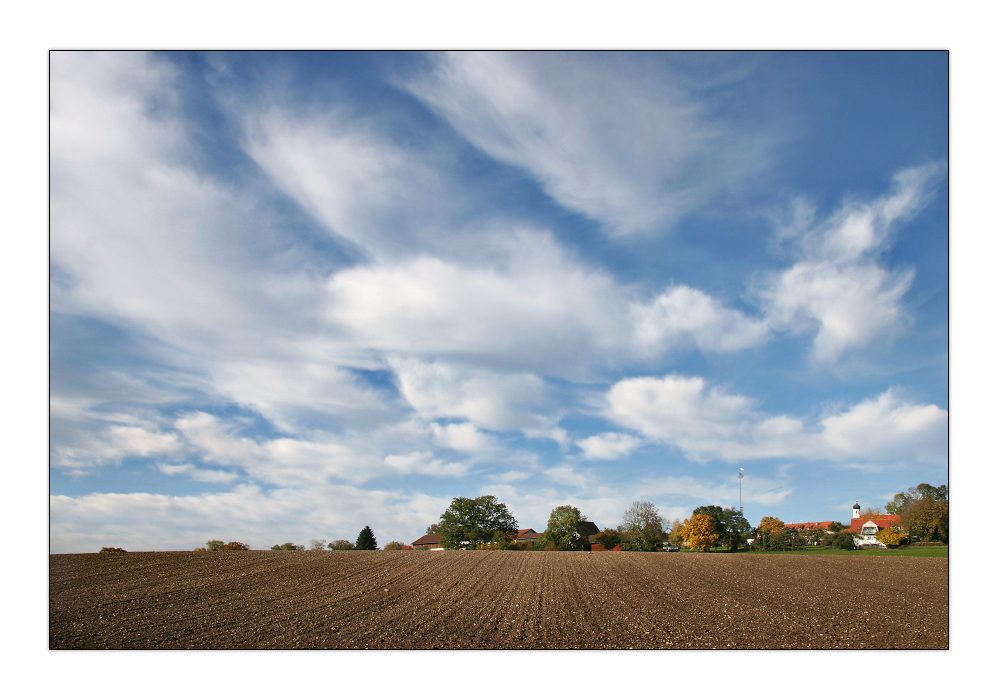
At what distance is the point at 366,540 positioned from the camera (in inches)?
2263

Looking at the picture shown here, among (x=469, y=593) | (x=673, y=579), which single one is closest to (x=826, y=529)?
(x=673, y=579)

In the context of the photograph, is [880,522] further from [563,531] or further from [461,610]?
[461,610]

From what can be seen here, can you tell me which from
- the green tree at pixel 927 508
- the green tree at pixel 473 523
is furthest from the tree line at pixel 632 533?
the green tree at pixel 927 508

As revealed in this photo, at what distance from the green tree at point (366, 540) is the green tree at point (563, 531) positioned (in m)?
20.6

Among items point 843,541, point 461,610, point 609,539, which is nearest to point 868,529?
point 843,541

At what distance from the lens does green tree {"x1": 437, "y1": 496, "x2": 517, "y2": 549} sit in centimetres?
5119

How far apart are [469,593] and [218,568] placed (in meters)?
13.0

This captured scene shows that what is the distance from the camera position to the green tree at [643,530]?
6116cm

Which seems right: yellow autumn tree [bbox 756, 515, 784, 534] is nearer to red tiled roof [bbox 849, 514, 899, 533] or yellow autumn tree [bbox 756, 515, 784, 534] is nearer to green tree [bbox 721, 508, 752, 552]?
green tree [bbox 721, 508, 752, 552]

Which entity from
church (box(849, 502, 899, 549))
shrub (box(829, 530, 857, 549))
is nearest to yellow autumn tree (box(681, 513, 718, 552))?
shrub (box(829, 530, 857, 549))

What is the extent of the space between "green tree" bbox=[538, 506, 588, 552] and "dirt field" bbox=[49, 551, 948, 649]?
35.3 meters

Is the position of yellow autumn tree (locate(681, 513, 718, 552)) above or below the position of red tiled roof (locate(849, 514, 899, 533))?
below

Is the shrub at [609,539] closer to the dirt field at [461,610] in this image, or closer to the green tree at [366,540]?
the green tree at [366,540]

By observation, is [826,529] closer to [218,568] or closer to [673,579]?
[673,579]
